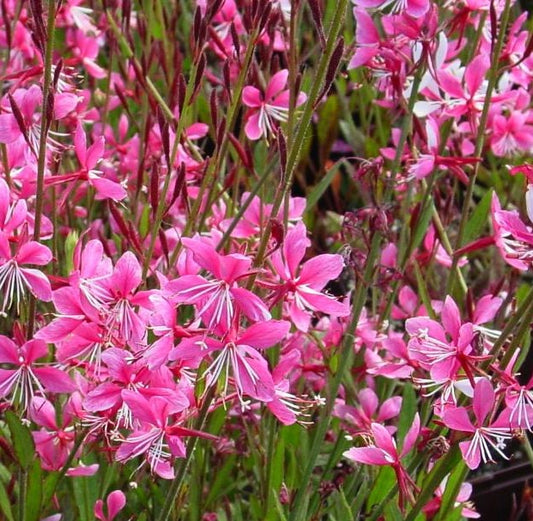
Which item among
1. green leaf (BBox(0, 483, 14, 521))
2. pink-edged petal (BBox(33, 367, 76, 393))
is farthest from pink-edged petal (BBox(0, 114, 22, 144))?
green leaf (BBox(0, 483, 14, 521))

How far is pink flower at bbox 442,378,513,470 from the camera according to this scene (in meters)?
1.10

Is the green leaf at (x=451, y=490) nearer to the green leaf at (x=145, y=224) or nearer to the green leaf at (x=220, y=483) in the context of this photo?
the green leaf at (x=220, y=483)

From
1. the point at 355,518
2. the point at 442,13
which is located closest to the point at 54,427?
the point at 355,518

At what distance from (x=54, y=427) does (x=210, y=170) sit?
419mm

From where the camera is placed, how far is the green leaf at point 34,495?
4.41 ft

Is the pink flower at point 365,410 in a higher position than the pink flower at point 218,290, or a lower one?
lower

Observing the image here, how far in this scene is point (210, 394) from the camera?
1075 mm

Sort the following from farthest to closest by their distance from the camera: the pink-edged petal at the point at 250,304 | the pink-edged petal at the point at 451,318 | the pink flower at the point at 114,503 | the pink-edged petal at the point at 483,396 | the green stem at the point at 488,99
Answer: the green stem at the point at 488,99 < the pink flower at the point at 114,503 < the pink-edged petal at the point at 451,318 < the pink-edged petal at the point at 483,396 < the pink-edged petal at the point at 250,304

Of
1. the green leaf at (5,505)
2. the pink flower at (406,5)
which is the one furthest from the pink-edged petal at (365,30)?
the green leaf at (5,505)

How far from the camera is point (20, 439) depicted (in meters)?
1.24

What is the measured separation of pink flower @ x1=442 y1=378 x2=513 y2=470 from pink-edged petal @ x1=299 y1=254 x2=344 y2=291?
0.67 ft

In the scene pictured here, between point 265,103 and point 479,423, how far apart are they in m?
0.65

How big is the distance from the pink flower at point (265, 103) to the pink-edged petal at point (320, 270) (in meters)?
0.48

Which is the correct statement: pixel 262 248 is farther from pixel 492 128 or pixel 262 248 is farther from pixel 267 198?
pixel 492 128
